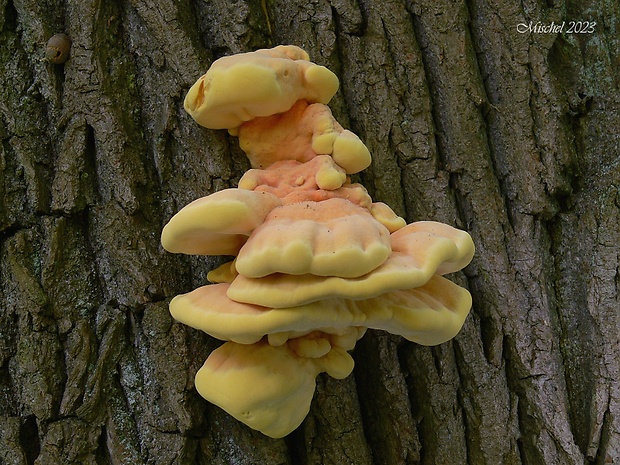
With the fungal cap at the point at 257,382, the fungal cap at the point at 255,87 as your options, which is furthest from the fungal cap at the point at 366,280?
the fungal cap at the point at 255,87

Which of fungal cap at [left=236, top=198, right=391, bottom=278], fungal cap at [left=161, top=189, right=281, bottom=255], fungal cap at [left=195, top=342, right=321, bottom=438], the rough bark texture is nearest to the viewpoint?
fungal cap at [left=236, top=198, right=391, bottom=278]

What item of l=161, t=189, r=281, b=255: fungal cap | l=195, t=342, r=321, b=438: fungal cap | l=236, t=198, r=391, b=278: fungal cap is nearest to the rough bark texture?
l=195, t=342, r=321, b=438: fungal cap

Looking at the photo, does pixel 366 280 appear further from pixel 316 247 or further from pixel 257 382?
pixel 257 382

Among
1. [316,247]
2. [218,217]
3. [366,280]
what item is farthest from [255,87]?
[366,280]

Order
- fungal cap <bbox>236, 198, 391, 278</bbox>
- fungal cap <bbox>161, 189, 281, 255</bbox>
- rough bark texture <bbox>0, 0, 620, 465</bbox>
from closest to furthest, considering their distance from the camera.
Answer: fungal cap <bbox>236, 198, 391, 278</bbox> < fungal cap <bbox>161, 189, 281, 255</bbox> < rough bark texture <bbox>0, 0, 620, 465</bbox>

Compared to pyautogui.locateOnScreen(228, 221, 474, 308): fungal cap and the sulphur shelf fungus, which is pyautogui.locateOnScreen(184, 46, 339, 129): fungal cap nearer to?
the sulphur shelf fungus

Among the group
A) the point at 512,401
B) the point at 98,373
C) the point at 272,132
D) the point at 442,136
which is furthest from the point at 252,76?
the point at 512,401
